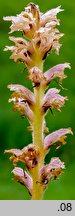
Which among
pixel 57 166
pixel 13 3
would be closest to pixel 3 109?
pixel 13 3

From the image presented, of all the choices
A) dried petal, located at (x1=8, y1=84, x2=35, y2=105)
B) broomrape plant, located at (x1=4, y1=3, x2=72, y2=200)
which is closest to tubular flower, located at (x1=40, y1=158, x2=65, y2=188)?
broomrape plant, located at (x1=4, y1=3, x2=72, y2=200)

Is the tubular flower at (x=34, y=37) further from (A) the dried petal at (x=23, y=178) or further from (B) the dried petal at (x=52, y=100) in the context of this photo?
(A) the dried petal at (x=23, y=178)

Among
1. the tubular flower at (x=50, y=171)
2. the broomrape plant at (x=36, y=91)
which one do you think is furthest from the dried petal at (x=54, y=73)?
the tubular flower at (x=50, y=171)

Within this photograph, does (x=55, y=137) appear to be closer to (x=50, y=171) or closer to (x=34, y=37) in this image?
(x=50, y=171)

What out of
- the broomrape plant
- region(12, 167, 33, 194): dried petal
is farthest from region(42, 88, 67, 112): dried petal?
region(12, 167, 33, 194): dried petal

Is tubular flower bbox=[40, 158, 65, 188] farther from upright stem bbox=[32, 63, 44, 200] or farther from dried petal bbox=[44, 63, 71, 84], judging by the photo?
dried petal bbox=[44, 63, 71, 84]

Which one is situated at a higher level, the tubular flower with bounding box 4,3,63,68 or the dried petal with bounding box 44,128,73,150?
the tubular flower with bounding box 4,3,63,68

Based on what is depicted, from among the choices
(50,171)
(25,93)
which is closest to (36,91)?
(25,93)

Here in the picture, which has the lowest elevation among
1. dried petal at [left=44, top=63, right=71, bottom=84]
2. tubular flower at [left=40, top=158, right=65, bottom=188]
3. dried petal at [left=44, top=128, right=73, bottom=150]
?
tubular flower at [left=40, top=158, right=65, bottom=188]

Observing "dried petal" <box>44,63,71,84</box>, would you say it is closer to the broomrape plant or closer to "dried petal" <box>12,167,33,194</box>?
the broomrape plant
